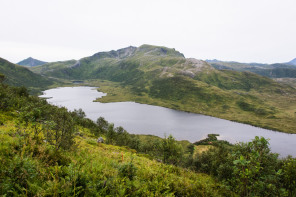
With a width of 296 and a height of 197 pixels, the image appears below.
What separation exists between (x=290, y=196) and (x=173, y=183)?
15.4 m

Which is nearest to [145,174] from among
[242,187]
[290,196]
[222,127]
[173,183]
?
[173,183]

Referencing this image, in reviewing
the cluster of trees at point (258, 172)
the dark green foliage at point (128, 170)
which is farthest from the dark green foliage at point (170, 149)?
the dark green foliage at point (128, 170)

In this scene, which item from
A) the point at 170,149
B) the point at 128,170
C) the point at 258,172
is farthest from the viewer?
the point at 170,149

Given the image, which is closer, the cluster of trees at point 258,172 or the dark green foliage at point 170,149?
the cluster of trees at point 258,172

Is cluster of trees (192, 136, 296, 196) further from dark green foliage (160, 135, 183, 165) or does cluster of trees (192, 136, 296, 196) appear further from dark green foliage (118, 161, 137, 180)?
dark green foliage (160, 135, 183, 165)

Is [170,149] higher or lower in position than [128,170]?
lower

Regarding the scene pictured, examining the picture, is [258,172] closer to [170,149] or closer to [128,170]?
[128,170]

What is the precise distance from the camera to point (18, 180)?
6602 mm

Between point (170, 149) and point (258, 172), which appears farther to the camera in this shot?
point (170, 149)

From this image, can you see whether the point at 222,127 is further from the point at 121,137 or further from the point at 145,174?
the point at 145,174

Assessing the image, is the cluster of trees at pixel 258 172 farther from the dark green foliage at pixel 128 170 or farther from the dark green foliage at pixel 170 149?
the dark green foliage at pixel 170 149

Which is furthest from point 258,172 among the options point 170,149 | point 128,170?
point 170,149

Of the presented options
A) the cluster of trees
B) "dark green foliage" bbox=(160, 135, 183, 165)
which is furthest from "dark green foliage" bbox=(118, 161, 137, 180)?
"dark green foliage" bbox=(160, 135, 183, 165)

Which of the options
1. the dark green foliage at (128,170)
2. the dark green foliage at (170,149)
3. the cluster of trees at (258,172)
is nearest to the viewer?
the cluster of trees at (258,172)
